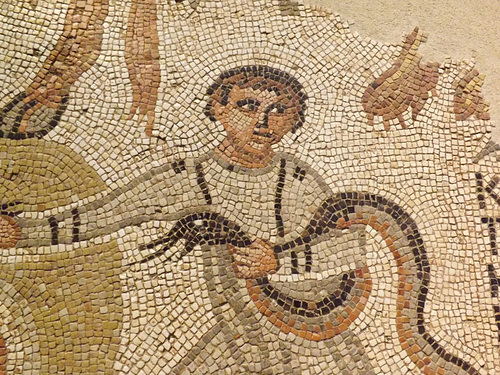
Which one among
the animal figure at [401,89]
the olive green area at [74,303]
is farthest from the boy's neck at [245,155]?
the olive green area at [74,303]

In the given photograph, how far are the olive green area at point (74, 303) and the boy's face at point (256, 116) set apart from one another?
130 centimetres

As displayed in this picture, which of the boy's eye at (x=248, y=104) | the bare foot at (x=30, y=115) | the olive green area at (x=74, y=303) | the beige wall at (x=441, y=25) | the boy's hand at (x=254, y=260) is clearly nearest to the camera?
the olive green area at (x=74, y=303)

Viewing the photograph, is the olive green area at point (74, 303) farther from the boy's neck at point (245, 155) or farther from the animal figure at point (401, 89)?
the animal figure at point (401, 89)

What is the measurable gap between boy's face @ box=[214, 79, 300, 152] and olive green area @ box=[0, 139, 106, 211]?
1119mm

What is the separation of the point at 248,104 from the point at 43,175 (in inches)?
67.4

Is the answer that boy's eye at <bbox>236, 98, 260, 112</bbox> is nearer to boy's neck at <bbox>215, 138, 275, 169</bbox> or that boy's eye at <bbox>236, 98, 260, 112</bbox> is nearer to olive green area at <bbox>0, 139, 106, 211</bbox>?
boy's neck at <bbox>215, 138, 275, 169</bbox>

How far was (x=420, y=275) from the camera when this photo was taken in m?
3.64

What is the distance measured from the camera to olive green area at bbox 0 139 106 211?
3631 mm

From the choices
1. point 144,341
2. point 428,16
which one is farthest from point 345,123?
point 144,341

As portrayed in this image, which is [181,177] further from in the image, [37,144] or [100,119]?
[37,144]

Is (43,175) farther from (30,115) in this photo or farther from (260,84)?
(260,84)

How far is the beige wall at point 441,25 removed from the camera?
420cm

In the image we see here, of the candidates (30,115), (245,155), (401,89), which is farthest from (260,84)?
(30,115)

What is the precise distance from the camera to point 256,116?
154 inches
